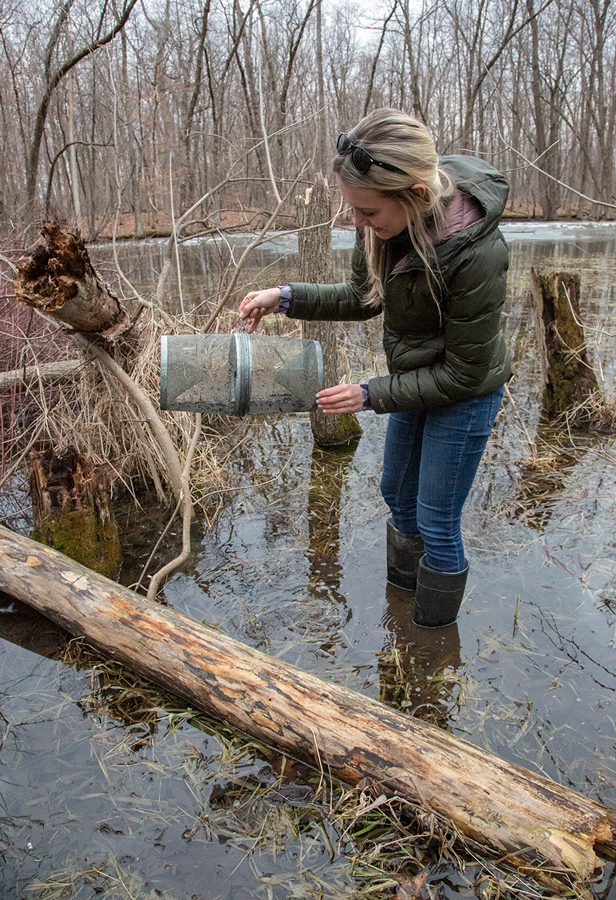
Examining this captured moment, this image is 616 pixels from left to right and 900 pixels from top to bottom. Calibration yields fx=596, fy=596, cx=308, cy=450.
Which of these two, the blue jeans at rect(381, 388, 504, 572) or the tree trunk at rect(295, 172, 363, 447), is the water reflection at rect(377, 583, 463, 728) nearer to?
the blue jeans at rect(381, 388, 504, 572)

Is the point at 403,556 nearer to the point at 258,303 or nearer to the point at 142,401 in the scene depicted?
the point at 258,303

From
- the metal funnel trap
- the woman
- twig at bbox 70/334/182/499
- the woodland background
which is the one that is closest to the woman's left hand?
the woman

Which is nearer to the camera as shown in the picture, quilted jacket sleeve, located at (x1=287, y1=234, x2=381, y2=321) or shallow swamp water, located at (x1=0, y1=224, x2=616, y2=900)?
shallow swamp water, located at (x1=0, y1=224, x2=616, y2=900)

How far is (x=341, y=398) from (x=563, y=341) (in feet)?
11.3

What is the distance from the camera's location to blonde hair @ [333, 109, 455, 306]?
64.2 inches

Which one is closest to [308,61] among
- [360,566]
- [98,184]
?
[98,184]

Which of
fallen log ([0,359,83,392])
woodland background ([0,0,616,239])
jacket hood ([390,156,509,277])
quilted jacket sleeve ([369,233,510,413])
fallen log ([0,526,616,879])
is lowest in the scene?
fallen log ([0,526,616,879])

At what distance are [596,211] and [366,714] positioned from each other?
25637 mm

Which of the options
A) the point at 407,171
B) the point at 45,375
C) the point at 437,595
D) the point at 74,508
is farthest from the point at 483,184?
the point at 45,375

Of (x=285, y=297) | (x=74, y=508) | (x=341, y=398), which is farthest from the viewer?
(x=74, y=508)

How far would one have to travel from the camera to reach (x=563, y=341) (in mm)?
4793

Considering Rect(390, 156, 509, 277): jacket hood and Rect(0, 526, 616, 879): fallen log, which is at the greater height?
Rect(390, 156, 509, 277): jacket hood

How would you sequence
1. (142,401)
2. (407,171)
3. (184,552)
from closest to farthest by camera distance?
(407,171) → (184,552) → (142,401)

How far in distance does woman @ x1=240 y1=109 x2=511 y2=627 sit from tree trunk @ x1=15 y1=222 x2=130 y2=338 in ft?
3.26
